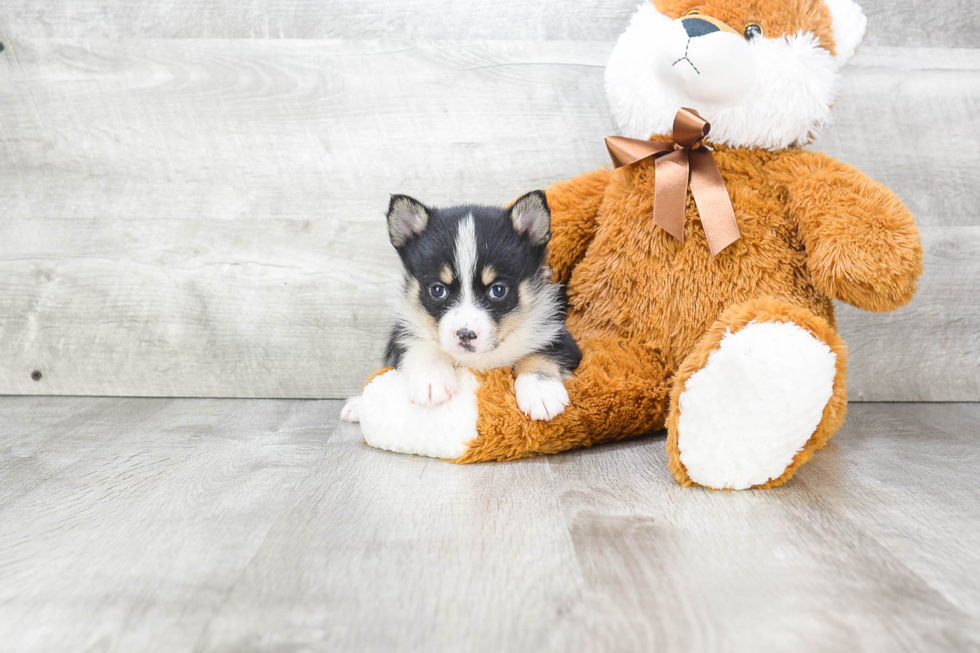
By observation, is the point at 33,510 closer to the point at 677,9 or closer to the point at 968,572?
the point at 968,572

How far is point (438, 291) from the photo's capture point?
1.45 m

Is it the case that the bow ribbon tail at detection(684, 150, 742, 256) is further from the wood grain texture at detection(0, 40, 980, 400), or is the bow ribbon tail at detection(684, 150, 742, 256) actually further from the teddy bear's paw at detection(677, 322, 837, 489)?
the wood grain texture at detection(0, 40, 980, 400)

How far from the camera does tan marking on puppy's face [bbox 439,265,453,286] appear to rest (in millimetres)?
1424

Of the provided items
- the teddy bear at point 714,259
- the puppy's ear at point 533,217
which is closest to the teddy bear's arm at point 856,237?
the teddy bear at point 714,259

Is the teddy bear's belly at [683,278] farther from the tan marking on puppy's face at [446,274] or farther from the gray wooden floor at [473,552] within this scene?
the tan marking on puppy's face at [446,274]

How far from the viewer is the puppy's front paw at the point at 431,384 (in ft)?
4.64

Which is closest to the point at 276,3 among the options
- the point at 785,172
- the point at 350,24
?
the point at 350,24

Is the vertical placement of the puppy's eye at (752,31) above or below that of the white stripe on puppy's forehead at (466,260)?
above

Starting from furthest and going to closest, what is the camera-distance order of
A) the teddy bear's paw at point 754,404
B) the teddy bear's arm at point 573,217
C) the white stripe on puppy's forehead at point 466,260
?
the teddy bear's arm at point 573,217 < the white stripe on puppy's forehead at point 466,260 < the teddy bear's paw at point 754,404

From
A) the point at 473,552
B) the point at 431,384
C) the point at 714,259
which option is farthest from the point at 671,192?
the point at 473,552

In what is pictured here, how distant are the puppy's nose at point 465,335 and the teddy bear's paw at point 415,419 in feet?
0.43

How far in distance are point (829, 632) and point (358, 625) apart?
1.72ft

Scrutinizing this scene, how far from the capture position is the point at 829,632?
0.81 m

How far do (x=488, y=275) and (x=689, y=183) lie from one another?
17.8 inches
